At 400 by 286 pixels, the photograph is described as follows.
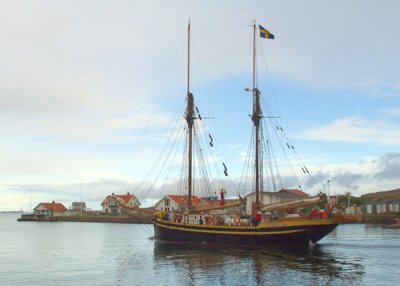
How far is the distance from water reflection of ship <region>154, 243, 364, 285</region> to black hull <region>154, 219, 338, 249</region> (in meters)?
1.28

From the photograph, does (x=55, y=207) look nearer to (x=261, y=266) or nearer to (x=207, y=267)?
(x=207, y=267)

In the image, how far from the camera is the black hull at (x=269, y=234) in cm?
5038

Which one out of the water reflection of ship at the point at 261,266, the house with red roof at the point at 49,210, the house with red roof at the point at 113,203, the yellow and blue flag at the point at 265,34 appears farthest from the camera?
the house with red roof at the point at 49,210

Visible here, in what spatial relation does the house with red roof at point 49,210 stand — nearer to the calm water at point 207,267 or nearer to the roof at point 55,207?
the roof at point 55,207

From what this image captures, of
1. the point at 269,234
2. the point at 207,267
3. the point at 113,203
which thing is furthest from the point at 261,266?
the point at 113,203

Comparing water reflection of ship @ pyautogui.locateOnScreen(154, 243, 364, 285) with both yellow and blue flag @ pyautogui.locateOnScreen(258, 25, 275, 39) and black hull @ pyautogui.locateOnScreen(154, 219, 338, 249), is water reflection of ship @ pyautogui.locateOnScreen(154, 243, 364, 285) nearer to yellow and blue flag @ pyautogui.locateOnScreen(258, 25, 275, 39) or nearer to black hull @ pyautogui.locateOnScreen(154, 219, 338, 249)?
black hull @ pyautogui.locateOnScreen(154, 219, 338, 249)

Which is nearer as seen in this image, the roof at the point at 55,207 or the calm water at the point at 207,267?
the calm water at the point at 207,267

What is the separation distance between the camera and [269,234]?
1994 inches

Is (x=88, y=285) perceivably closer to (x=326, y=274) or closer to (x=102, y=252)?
(x=326, y=274)

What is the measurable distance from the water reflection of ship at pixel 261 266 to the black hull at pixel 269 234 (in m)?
1.28

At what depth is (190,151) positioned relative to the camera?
2440 inches

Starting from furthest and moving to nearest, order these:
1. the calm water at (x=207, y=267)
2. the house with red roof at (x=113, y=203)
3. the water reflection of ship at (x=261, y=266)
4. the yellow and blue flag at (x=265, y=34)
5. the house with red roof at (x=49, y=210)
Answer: the house with red roof at (x=49, y=210), the house with red roof at (x=113, y=203), the yellow and blue flag at (x=265, y=34), the calm water at (x=207, y=267), the water reflection of ship at (x=261, y=266)

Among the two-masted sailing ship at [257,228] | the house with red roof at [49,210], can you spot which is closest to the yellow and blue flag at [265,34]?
the two-masted sailing ship at [257,228]

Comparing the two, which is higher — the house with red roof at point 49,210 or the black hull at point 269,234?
the black hull at point 269,234
